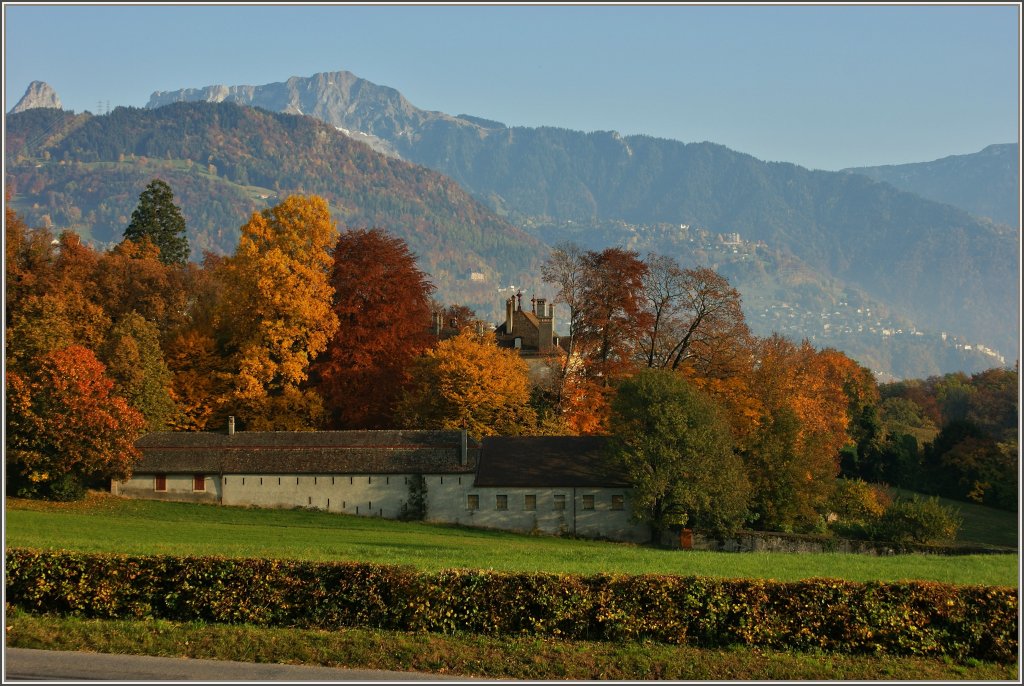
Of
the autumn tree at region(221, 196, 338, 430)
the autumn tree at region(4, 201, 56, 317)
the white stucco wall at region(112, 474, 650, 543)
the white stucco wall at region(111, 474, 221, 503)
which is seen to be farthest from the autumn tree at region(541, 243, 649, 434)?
the autumn tree at region(4, 201, 56, 317)

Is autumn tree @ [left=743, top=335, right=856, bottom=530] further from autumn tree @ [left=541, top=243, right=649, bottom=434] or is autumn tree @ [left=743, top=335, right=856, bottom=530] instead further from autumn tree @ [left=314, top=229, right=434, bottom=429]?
autumn tree @ [left=314, top=229, right=434, bottom=429]

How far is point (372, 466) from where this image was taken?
5847 centimetres

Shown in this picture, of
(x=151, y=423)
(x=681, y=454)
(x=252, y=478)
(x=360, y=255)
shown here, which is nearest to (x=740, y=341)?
(x=681, y=454)

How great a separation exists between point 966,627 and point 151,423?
48246 millimetres

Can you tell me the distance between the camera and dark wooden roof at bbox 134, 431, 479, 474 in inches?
2303

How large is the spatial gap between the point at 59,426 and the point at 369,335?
19.0 metres

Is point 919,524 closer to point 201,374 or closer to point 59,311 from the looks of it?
point 201,374

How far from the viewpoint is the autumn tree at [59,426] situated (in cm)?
5378

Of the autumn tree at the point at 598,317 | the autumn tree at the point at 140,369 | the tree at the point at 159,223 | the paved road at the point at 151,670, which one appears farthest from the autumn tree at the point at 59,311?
the paved road at the point at 151,670

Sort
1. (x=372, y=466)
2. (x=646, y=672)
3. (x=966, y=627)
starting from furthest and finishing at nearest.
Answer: (x=372, y=466)
(x=966, y=627)
(x=646, y=672)

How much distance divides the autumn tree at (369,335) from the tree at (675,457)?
16145 mm

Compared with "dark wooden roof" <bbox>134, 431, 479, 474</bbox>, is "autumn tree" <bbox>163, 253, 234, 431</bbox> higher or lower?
higher

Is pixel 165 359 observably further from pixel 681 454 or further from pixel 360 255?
pixel 681 454

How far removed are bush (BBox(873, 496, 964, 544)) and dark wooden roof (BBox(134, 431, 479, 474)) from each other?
21007 millimetres
